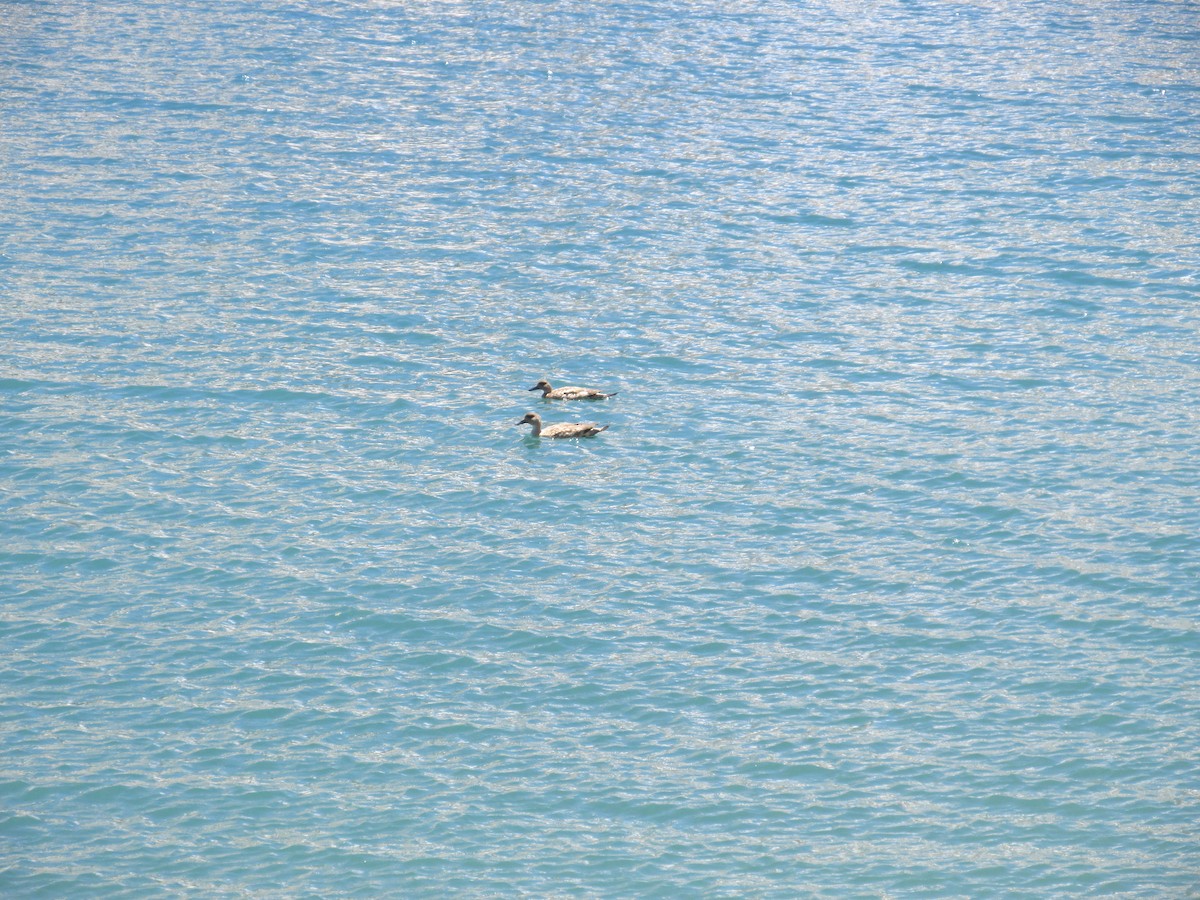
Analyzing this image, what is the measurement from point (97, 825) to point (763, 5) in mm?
48743

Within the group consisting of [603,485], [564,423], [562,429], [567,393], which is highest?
[567,393]

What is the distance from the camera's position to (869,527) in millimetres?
26250

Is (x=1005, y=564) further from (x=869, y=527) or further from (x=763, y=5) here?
(x=763, y=5)

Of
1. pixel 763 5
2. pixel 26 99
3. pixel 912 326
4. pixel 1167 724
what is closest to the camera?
pixel 1167 724

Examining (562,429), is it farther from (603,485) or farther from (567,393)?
(603,485)

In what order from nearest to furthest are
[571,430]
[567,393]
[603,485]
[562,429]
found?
[603,485]
[562,429]
[571,430]
[567,393]

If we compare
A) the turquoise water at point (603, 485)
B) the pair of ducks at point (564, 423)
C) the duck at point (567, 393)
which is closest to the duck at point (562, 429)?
the pair of ducks at point (564, 423)

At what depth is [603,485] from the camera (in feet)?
92.2

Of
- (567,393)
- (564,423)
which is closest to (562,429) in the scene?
(564,423)

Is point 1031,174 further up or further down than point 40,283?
further up

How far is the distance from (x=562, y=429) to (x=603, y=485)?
1.77 meters

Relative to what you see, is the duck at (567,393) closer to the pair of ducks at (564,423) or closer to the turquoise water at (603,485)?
the pair of ducks at (564,423)

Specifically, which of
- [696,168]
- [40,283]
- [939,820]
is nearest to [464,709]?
[939,820]

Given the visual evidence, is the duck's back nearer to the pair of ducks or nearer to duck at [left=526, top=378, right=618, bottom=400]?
the pair of ducks
